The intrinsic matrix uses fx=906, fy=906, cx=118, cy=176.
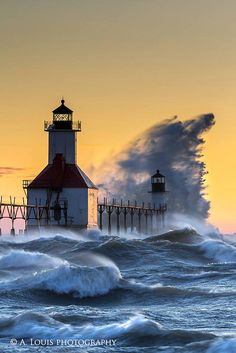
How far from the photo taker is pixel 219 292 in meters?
19.9

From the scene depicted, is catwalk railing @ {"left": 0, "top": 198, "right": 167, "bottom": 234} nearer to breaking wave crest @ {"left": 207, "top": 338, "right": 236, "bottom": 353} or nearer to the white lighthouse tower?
the white lighthouse tower

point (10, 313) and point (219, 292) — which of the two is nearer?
point (10, 313)

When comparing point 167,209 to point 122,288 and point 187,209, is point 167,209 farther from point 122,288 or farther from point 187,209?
point 122,288

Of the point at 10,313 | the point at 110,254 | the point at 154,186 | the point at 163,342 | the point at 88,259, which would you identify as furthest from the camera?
the point at 154,186

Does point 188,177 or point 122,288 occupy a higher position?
point 188,177

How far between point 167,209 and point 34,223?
2574 cm

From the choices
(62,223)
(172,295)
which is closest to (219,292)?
(172,295)

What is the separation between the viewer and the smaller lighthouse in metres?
82.1

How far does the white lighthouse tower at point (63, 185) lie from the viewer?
59719 mm

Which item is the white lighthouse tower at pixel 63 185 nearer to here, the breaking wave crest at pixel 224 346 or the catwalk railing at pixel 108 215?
the catwalk railing at pixel 108 215

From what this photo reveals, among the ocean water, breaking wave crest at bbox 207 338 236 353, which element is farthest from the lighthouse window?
breaking wave crest at bbox 207 338 236 353

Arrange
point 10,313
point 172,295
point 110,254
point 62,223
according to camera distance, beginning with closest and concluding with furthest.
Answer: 1. point 10,313
2. point 172,295
3. point 110,254
4. point 62,223

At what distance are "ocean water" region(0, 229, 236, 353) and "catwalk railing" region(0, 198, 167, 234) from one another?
27527mm

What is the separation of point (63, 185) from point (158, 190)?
23.0 m
